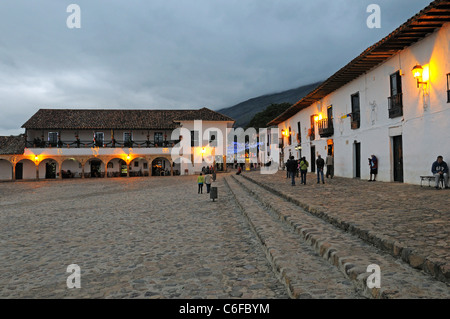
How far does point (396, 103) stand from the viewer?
11.6m

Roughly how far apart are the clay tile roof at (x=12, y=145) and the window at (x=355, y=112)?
29072mm

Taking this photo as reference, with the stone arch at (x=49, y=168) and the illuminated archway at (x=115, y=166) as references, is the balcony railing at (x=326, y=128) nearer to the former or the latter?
the illuminated archway at (x=115, y=166)

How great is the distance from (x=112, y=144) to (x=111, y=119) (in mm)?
3342

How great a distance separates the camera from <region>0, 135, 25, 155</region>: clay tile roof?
28.4 m

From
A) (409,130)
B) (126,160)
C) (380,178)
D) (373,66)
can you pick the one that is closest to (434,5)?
(409,130)

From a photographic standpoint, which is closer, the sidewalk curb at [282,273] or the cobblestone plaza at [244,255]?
the sidewalk curb at [282,273]

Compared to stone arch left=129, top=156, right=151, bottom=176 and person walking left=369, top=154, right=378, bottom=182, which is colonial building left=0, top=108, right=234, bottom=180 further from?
person walking left=369, top=154, right=378, bottom=182

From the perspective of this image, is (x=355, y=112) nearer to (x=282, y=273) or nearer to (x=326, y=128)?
(x=326, y=128)

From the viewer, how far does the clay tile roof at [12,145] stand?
2841 centimetres

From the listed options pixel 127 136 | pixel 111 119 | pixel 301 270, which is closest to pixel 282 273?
pixel 301 270

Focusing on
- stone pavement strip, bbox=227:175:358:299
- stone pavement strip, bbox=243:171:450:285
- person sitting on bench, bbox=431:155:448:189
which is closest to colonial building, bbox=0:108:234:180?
person sitting on bench, bbox=431:155:448:189

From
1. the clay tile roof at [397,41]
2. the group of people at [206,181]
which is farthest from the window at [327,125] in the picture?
the group of people at [206,181]

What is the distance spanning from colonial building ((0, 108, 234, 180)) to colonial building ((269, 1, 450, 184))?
1565 centimetres
